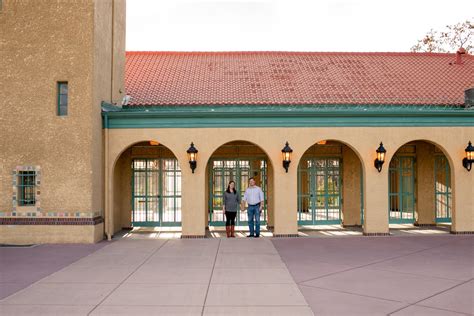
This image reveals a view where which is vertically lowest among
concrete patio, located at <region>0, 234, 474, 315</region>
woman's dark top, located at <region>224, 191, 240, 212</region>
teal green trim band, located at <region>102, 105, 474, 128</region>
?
concrete patio, located at <region>0, 234, 474, 315</region>

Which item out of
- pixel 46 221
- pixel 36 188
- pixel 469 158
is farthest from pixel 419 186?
pixel 36 188

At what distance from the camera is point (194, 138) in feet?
43.1

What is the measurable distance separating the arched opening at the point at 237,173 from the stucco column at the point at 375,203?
3.29 meters

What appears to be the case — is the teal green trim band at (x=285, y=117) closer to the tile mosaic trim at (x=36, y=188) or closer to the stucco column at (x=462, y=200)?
the stucco column at (x=462, y=200)

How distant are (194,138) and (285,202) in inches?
128

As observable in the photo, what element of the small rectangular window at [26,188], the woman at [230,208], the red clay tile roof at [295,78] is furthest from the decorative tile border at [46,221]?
the red clay tile roof at [295,78]

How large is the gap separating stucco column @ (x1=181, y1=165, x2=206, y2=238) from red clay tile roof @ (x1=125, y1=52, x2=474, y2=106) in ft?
8.85

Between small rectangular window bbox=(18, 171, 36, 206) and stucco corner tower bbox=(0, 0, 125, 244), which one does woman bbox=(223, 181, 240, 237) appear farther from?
small rectangular window bbox=(18, 171, 36, 206)

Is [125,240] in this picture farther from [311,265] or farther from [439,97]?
[439,97]

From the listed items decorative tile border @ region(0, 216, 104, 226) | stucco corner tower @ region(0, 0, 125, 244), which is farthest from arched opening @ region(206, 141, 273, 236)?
decorative tile border @ region(0, 216, 104, 226)

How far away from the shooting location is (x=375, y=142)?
43.8 feet

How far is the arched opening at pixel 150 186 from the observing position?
15070mm

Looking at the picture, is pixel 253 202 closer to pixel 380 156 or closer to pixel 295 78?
pixel 380 156

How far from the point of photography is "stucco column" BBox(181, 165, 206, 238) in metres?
13.0
